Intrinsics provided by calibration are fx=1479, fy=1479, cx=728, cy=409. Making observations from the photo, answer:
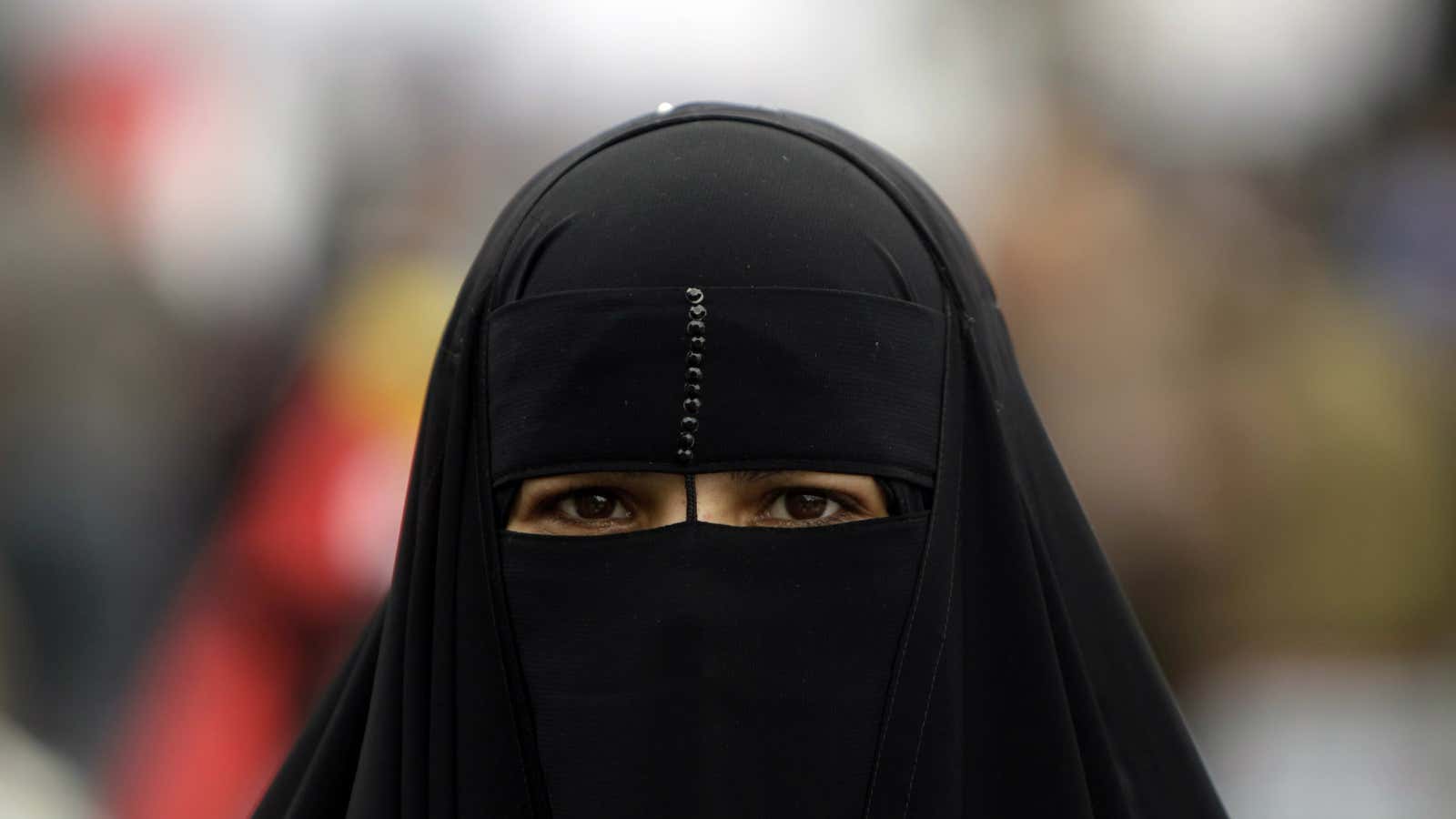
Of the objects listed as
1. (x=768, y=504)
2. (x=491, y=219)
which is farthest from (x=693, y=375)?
(x=491, y=219)

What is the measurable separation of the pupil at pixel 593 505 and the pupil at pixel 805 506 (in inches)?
7.6

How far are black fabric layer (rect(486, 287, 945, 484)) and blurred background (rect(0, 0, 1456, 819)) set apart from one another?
4.19 feet

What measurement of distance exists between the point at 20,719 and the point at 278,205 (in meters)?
1.10

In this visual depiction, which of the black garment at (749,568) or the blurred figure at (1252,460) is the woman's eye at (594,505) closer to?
the black garment at (749,568)

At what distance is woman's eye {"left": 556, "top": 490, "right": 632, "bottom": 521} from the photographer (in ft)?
5.21

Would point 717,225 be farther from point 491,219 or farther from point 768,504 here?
point 491,219

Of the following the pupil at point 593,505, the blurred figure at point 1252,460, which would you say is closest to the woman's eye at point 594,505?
the pupil at point 593,505

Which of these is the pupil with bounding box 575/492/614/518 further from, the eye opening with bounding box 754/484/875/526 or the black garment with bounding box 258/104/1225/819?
the eye opening with bounding box 754/484/875/526

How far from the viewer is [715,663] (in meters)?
1.48

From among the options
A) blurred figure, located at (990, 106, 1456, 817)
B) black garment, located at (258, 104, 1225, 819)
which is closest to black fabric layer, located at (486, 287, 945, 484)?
black garment, located at (258, 104, 1225, 819)

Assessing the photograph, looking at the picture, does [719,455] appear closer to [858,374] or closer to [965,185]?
[858,374]

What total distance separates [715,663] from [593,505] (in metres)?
0.23

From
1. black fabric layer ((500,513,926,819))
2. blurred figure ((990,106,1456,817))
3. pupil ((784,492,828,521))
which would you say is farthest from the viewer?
blurred figure ((990,106,1456,817))

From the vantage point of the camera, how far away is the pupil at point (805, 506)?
1570 mm
